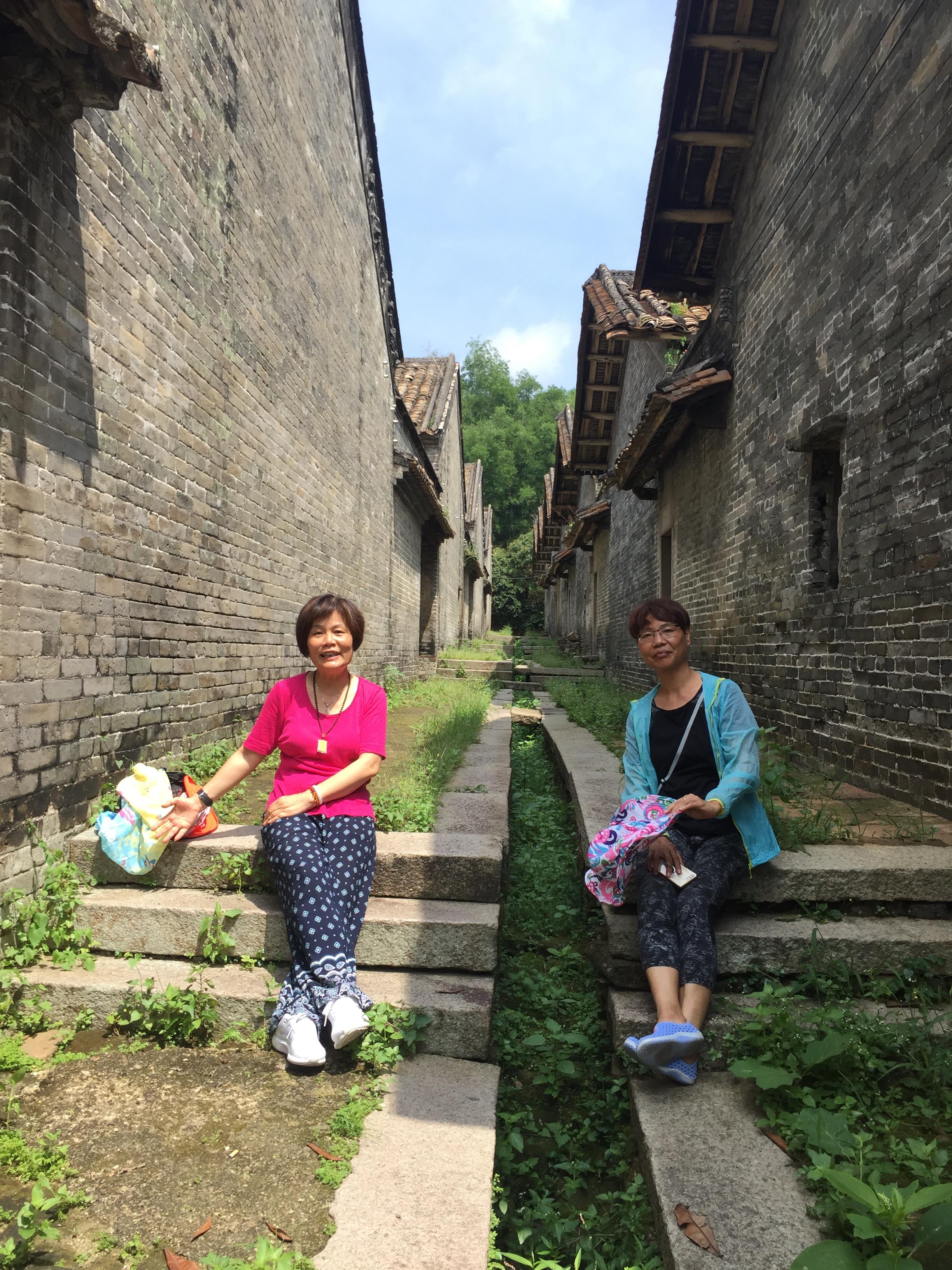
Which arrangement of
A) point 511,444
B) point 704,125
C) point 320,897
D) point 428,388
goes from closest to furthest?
point 320,897
point 704,125
point 428,388
point 511,444

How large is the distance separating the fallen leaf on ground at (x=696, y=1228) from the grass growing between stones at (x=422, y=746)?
2.01 meters

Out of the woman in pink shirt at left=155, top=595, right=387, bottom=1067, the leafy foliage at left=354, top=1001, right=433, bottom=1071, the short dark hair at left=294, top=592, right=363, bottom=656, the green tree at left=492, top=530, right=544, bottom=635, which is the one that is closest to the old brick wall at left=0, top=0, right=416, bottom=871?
the woman in pink shirt at left=155, top=595, right=387, bottom=1067

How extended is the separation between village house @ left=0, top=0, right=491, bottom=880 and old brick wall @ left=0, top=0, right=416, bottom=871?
17 millimetres

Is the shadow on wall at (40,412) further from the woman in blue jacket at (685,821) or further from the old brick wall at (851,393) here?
the old brick wall at (851,393)

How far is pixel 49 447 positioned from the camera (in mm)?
3258

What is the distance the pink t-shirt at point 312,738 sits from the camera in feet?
10.4

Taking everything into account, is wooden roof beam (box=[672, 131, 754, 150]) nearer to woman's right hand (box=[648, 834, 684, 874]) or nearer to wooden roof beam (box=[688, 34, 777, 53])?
wooden roof beam (box=[688, 34, 777, 53])

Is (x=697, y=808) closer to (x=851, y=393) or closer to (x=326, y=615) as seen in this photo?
(x=326, y=615)

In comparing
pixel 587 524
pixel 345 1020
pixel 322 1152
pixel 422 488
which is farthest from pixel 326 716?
pixel 587 524

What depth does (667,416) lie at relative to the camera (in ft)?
26.8

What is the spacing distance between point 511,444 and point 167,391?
49.3 metres

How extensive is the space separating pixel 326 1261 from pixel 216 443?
4.79 metres

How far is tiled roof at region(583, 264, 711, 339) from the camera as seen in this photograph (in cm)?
890

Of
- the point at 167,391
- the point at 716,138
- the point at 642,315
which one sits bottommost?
the point at 167,391
